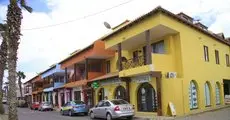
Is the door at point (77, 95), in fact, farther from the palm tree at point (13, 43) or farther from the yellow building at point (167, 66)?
the palm tree at point (13, 43)

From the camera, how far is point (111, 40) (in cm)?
3070

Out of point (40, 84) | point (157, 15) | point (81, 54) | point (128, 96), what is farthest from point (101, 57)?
point (40, 84)

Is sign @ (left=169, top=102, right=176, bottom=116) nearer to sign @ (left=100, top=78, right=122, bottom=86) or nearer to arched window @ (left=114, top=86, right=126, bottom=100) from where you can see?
arched window @ (left=114, top=86, right=126, bottom=100)

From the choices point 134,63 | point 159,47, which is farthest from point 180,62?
point 134,63

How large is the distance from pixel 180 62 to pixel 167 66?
1028 mm

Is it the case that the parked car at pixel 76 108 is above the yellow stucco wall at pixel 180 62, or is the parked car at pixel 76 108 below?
below

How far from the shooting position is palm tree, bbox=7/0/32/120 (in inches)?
767

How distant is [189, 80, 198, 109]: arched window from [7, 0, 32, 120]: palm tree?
13331 mm

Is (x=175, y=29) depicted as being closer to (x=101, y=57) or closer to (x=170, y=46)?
(x=170, y=46)

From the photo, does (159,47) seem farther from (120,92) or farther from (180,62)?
(120,92)

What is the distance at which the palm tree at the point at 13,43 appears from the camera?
63.9 feet

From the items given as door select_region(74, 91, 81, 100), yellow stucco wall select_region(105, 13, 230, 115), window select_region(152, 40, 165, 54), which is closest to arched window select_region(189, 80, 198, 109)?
yellow stucco wall select_region(105, 13, 230, 115)

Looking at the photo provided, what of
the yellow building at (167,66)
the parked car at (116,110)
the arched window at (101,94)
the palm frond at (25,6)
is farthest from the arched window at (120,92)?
the palm frond at (25,6)

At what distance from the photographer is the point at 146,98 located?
2700 centimetres
